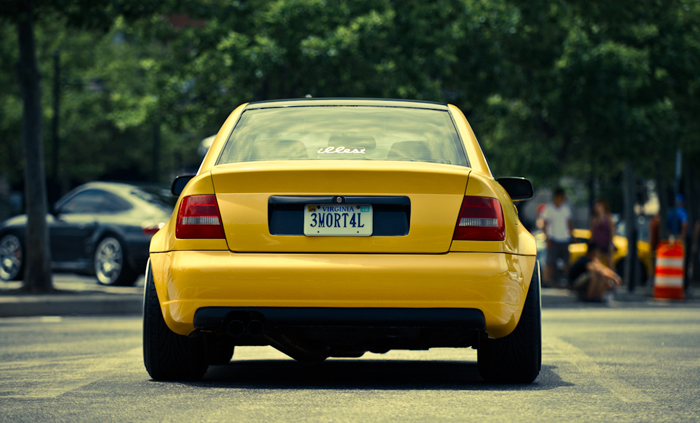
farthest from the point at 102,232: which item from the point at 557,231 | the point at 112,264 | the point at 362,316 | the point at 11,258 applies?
the point at 362,316

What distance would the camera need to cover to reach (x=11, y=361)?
7.54 metres

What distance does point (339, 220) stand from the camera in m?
5.48

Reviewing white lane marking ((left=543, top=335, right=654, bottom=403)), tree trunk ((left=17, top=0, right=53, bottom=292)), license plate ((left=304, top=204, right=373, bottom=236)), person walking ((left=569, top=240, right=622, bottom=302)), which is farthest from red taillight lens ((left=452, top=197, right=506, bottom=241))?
person walking ((left=569, top=240, right=622, bottom=302))

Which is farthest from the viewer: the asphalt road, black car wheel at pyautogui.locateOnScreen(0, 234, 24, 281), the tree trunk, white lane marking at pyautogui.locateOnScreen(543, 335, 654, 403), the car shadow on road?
black car wheel at pyautogui.locateOnScreen(0, 234, 24, 281)

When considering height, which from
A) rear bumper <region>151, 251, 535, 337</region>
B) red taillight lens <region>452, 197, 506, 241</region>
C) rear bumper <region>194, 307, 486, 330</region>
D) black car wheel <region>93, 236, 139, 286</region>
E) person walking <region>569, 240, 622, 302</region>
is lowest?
person walking <region>569, 240, 622, 302</region>

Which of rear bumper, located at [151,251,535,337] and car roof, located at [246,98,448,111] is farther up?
car roof, located at [246,98,448,111]

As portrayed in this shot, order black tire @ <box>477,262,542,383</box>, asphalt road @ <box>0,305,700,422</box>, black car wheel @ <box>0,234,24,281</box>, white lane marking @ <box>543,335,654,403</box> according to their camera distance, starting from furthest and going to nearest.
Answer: black car wheel @ <box>0,234,24,281</box>, black tire @ <box>477,262,542,383</box>, white lane marking @ <box>543,335,654,403</box>, asphalt road @ <box>0,305,700,422</box>

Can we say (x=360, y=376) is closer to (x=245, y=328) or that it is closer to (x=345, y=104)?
(x=245, y=328)

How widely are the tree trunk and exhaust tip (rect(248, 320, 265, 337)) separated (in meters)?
9.49

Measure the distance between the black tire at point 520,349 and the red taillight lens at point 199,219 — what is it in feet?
5.06

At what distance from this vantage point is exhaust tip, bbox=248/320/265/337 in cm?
550

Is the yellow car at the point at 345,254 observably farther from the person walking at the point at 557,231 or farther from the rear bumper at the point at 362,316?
the person walking at the point at 557,231

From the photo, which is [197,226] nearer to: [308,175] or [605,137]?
[308,175]

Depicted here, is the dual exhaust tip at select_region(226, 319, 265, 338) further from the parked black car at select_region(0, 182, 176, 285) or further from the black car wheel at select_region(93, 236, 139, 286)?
the black car wheel at select_region(93, 236, 139, 286)
